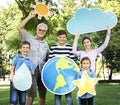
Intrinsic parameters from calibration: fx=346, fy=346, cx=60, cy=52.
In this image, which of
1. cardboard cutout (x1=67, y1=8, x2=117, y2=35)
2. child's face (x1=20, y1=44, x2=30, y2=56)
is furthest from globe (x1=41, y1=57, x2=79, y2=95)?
cardboard cutout (x1=67, y1=8, x2=117, y2=35)

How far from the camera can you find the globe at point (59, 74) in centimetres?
735

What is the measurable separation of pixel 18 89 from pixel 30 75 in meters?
0.42

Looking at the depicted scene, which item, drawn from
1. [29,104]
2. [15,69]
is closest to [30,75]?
[15,69]

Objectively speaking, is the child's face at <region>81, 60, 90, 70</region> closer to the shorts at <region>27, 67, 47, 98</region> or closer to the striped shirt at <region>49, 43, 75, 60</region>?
the striped shirt at <region>49, 43, 75, 60</region>

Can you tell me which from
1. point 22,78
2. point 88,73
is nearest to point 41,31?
point 22,78

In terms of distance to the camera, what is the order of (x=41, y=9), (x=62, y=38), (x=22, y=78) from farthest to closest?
1. (x=41, y=9)
2. (x=62, y=38)
3. (x=22, y=78)

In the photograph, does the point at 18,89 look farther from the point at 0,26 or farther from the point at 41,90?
the point at 0,26

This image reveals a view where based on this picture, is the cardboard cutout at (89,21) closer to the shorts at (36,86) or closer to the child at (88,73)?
the child at (88,73)

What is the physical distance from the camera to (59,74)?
7.42 m

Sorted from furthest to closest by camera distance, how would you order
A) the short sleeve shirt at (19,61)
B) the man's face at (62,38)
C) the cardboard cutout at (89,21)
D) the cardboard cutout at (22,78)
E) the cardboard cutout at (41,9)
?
the cardboard cutout at (89,21)
the cardboard cutout at (41,9)
the man's face at (62,38)
the short sleeve shirt at (19,61)
the cardboard cutout at (22,78)

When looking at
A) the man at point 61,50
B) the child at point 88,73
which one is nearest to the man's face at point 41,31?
the man at point 61,50

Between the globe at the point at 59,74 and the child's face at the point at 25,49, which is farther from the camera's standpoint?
the globe at the point at 59,74

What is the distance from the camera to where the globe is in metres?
7.35

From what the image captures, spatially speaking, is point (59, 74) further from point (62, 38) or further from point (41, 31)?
point (41, 31)
